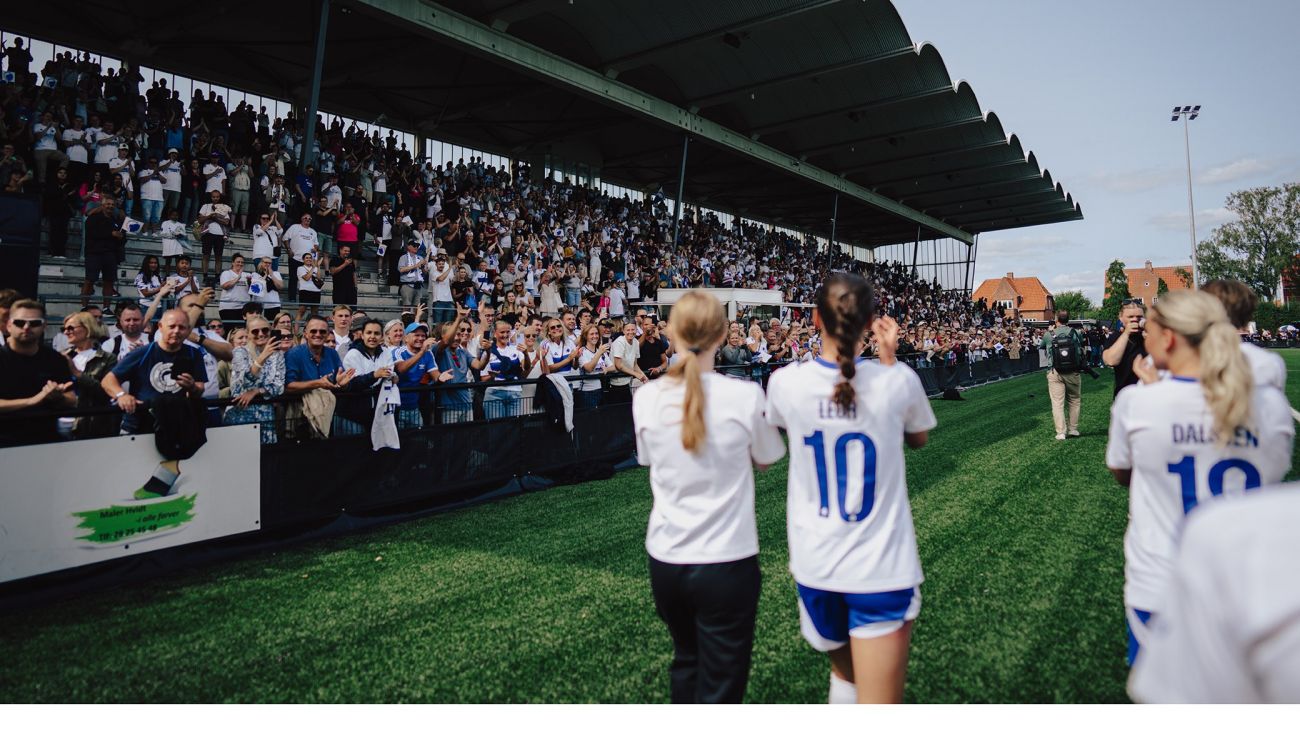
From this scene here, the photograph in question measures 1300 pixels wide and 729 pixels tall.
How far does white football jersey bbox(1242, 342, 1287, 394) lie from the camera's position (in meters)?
2.55

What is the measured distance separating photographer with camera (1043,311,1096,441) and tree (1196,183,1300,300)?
60950 millimetres

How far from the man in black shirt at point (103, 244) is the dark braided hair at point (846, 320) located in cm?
1094

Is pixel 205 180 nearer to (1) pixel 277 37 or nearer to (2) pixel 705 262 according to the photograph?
(1) pixel 277 37

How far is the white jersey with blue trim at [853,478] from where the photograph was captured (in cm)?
234

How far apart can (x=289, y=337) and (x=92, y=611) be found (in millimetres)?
3277

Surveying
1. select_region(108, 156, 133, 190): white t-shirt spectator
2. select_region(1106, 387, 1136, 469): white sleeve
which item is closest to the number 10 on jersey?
select_region(1106, 387, 1136, 469): white sleeve

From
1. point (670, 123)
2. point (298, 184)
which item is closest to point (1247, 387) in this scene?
point (298, 184)

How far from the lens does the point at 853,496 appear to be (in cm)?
239

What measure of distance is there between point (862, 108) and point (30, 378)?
23466 millimetres

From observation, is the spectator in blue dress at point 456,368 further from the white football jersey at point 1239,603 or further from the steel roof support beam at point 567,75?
the steel roof support beam at point 567,75

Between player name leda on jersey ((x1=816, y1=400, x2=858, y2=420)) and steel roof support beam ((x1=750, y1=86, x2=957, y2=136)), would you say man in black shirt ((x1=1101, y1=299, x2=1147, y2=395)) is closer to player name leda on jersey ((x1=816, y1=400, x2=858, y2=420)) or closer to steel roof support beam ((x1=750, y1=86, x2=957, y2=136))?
player name leda on jersey ((x1=816, y1=400, x2=858, y2=420))

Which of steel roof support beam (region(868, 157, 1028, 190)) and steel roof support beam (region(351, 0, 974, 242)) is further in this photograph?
steel roof support beam (region(868, 157, 1028, 190))

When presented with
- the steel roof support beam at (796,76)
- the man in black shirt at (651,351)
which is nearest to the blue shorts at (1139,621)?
the man in black shirt at (651,351)

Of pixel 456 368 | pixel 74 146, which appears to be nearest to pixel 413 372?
pixel 456 368
